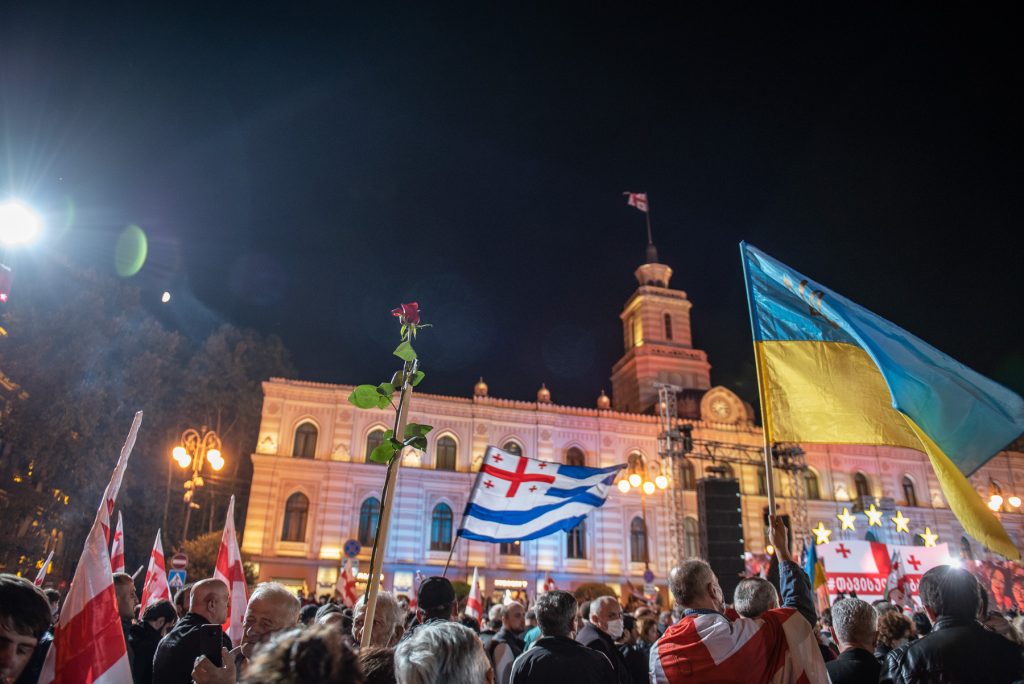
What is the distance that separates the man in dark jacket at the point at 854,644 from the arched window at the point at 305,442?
29.9 metres

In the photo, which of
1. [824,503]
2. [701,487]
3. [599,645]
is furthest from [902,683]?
[824,503]

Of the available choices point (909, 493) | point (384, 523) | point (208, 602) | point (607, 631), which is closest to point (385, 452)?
point (384, 523)

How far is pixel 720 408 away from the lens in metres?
36.1

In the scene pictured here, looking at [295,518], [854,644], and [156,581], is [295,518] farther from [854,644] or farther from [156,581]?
[854,644]

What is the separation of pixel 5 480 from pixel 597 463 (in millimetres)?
24861

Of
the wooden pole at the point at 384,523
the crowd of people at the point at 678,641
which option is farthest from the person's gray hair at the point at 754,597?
the wooden pole at the point at 384,523

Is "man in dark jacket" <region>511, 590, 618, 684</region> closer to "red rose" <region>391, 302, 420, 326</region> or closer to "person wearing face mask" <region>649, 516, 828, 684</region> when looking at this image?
"person wearing face mask" <region>649, 516, 828, 684</region>

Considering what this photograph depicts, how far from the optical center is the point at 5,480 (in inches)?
863

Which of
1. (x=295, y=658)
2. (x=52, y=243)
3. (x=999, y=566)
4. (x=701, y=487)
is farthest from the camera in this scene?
(x=52, y=243)

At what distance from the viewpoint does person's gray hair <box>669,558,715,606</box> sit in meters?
3.56

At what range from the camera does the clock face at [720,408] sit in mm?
35938

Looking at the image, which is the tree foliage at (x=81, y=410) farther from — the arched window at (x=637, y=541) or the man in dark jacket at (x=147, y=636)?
the arched window at (x=637, y=541)

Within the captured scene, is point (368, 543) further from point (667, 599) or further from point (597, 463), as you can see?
point (667, 599)

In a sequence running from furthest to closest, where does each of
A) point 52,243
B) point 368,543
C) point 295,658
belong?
1. point 368,543
2. point 52,243
3. point 295,658
